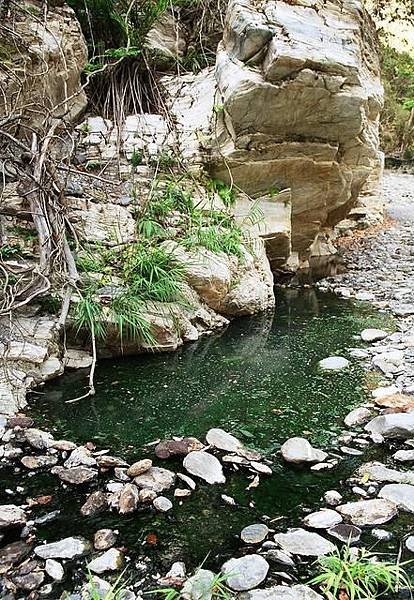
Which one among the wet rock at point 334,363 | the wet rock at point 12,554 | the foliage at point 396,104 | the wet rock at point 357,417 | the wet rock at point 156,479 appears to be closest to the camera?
the wet rock at point 12,554

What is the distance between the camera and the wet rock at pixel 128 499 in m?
1.54

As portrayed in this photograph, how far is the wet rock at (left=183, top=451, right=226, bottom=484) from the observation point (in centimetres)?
173

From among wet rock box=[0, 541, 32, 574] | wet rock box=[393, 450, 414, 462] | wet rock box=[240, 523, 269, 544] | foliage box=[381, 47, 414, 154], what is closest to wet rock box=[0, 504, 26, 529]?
wet rock box=[0, 541, 32, 574]

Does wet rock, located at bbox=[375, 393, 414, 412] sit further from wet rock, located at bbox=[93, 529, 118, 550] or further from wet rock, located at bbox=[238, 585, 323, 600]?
wet rock, located at bbox=[93, 529, 118, 550]

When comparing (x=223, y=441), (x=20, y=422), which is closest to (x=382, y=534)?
(x=223, y=441)

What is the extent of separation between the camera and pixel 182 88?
15.7 feet

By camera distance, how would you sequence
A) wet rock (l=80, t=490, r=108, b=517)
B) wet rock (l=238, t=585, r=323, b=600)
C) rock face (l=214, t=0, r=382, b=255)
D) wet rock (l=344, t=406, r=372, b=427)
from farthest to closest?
rock face (l=214, t=0, r=382, b=255), wet rock (l=344, t=406, r=372, b=427), wet rock (l=80, t=490, r=108, b=517), wet rock (l=238, t=585, r=323, b=600)

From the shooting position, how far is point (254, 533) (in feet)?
4.74

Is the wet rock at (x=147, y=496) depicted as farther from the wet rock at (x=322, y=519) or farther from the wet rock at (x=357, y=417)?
the wet rock at (x=357, y=417)

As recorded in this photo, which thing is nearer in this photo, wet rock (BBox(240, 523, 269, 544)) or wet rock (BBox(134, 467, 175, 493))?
wet rock (BBox(240, 523, 269, 544))

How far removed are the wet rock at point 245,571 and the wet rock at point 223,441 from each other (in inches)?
23.5

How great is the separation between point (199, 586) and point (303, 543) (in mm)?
322

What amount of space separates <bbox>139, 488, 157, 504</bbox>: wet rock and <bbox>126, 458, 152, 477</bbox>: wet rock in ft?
0.31

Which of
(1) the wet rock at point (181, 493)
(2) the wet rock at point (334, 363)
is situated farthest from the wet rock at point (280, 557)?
(2) the wet rock at point (334, 363)
